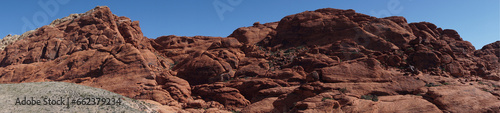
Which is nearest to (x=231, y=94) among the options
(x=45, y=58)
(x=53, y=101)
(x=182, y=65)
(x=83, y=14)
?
(x=182, y=65)

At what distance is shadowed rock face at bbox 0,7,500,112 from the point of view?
77.8 ft

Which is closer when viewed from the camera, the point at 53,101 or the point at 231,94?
the point at 53,101

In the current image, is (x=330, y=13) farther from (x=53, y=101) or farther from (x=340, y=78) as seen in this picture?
(x=53, y=101)

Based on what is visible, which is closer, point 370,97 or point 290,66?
point 370,97

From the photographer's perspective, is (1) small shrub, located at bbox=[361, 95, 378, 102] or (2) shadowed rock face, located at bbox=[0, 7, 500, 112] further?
(2) shadowed rock face, located at bbox=[0, 7, 500, 112]

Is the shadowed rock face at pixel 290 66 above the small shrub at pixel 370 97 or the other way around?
above

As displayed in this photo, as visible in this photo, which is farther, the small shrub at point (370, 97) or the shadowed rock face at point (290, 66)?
the shadowed rock face at point (290, 66)

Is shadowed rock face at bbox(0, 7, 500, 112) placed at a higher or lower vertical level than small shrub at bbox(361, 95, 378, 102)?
higher

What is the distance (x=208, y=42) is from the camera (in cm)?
5419

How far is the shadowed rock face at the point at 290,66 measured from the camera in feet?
77.8

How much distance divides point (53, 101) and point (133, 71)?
1134 cm

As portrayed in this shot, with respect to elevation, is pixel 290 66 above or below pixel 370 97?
above

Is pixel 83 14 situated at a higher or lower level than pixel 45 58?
higher

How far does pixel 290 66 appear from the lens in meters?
35.0
